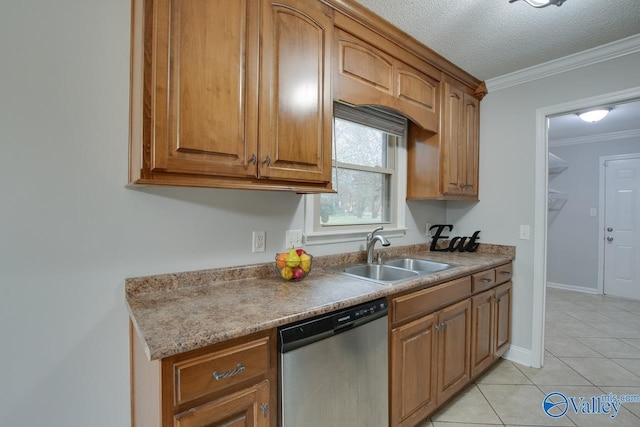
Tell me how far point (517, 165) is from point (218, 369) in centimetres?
278

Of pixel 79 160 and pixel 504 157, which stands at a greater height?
pixel 504 157

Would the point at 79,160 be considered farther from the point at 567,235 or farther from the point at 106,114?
the point at 567,235

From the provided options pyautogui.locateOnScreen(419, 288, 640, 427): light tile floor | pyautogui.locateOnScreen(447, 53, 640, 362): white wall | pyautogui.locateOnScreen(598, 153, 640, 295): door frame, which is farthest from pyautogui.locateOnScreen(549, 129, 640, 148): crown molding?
pyautogui.locateOnScreen(447, 53, 640, 362): white wall

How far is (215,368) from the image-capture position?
1.00 m

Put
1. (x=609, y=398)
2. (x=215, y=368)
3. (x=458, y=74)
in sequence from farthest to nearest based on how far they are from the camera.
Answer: (x=458, y=74) < (x=609, y=398) < (x=215, y=368)

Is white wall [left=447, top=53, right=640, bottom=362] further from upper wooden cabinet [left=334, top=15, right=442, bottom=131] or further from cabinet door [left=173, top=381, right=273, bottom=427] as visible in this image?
cabinet door [left=173, top=381, right=273, bottom=427]

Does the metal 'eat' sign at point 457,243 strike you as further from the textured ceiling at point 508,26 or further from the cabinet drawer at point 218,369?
the cabinet drawer at point 218,369

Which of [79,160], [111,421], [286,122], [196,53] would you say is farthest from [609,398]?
[79,160]

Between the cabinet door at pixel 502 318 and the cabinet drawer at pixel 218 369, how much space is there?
2.09 meters

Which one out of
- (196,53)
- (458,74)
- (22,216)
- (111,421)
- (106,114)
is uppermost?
(458,74)

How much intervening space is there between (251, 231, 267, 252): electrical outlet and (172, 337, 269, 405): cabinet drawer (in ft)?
2.29

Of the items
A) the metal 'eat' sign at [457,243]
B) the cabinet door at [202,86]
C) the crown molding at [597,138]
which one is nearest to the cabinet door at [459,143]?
the metal 'eat' sign at [457,243]

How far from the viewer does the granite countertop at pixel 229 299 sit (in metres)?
0.98

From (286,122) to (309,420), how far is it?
1241mm
